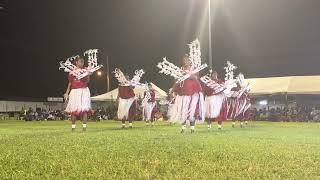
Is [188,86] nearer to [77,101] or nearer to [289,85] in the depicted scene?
[77,101]

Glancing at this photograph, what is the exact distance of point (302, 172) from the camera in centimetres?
753

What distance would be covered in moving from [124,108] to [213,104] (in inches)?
153

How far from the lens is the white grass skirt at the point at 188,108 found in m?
18.3

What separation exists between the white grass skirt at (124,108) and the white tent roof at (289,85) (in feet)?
59.3

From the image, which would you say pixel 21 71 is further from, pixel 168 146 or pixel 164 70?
pixel 168 146

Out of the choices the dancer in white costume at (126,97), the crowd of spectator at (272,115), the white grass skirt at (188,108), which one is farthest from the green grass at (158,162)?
the crowd of spectator at (272,115)

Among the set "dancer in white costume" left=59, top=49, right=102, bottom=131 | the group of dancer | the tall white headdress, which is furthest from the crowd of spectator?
the tall white headdress

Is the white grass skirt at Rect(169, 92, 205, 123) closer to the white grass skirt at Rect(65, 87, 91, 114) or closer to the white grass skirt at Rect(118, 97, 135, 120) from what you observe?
the white grass skirt at Rect(65, 87, 91, 114)

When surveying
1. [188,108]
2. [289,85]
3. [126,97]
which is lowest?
[188,108]

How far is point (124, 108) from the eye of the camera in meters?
23.7

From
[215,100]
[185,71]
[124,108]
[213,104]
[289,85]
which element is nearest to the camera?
[185,71]

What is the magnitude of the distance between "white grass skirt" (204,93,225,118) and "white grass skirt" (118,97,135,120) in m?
3.45

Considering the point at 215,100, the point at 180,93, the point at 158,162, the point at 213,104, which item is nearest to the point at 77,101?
the point at 180,93

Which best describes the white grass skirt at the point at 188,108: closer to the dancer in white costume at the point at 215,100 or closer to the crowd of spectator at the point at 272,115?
the dancer in white costume at the point at 215,100
